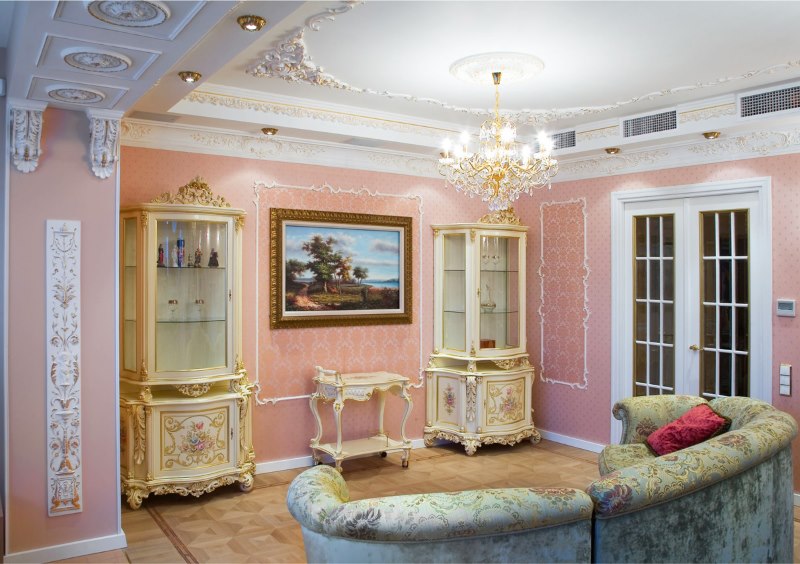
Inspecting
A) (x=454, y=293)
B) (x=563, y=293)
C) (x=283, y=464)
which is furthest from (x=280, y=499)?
(x=563, y=293)

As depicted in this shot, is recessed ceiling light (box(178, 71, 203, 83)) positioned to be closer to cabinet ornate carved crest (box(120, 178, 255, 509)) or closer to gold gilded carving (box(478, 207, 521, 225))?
cabinet ornate carved crest (box(120, 178, 255, 509))

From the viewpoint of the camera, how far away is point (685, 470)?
2576mm

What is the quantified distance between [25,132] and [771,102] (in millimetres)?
4486

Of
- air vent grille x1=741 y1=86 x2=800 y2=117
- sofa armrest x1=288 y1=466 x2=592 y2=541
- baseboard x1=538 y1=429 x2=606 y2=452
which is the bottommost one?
baseboard x1=538 y1=429 x2=606 y2=452

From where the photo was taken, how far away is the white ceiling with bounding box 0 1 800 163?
8.77 feet

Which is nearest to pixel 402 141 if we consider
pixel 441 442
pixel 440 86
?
pixel 440 86

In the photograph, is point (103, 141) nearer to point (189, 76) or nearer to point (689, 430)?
point (189, 76)

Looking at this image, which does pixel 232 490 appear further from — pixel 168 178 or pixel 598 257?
pixel 598 257

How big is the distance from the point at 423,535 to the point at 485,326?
12.9ft

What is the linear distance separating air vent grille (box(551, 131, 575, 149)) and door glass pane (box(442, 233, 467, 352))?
3.66 feet

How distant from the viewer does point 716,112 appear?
4688 millimetres

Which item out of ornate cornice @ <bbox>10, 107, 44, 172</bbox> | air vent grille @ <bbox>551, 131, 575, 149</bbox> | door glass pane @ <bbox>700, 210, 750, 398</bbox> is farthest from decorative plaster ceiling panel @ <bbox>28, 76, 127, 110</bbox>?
door glass pane @ <bbox>700, 210, 750, 398</bbox>

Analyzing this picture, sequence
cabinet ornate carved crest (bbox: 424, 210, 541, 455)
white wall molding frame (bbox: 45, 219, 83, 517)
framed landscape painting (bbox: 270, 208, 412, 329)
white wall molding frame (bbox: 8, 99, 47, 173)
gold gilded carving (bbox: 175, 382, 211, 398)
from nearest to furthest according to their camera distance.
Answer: white wall molding frame (bbox: 8, 99, 47, 173)
white wall molding frame (bbox: 45, 219, 83, 517)
gold gilded carving (bbox: 175, 382, 211, 398)
framed landscape painting (bbox: 270, 208, 412, 329)
cabinet ornate carved crest (bbox: 424, 210, 541, 455)

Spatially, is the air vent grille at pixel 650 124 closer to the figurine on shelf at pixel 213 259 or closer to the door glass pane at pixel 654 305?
the door glass pane at pixel 654 305
